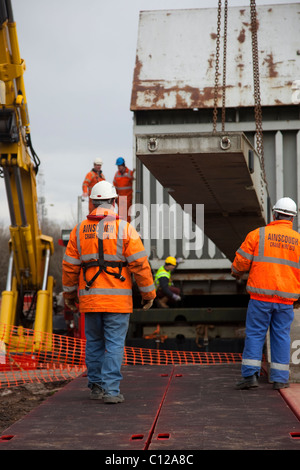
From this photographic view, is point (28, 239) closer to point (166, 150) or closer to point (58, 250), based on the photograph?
point (166, 150)

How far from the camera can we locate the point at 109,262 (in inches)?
211

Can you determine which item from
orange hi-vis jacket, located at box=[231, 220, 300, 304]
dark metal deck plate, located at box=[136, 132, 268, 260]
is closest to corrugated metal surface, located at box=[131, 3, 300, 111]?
dark metal deck plate, located at box=[136, 132, 268, 260]

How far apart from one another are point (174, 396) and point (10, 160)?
A: 577cm

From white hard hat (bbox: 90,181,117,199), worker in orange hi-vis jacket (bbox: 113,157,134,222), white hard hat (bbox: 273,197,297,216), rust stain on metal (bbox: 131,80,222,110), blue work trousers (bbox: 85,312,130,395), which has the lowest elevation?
blue work trousers (bbox: 85,312,130,395)

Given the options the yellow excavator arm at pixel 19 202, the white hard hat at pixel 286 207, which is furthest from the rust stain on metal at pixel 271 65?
the white hard hat at pixel 286 207

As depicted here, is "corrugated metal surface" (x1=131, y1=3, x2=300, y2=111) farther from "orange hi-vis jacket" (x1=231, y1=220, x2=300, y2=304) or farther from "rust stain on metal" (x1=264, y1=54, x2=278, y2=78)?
"orange hi-vis jacket" (x1=231, y1=220, x2=300, y2=304)

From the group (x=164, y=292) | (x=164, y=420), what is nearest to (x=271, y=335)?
(x=164, y=420)

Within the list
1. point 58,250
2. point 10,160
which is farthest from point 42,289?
point 58,250

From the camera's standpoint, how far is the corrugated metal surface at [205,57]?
10.2 metres

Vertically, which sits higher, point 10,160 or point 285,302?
point 10,160

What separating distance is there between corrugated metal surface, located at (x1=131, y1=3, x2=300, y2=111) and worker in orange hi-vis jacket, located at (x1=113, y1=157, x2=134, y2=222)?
7.03 ft

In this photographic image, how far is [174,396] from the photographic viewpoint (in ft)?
17.5

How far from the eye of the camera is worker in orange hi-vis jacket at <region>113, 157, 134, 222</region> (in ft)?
39.2
